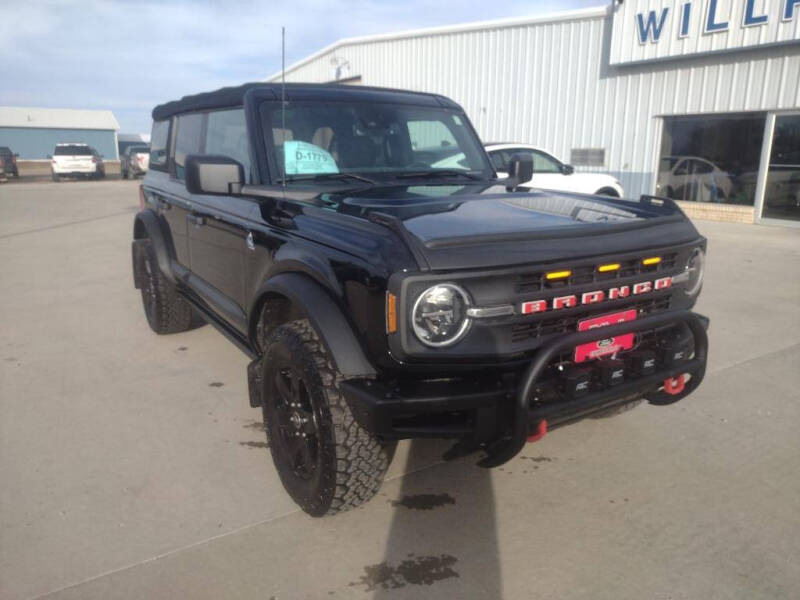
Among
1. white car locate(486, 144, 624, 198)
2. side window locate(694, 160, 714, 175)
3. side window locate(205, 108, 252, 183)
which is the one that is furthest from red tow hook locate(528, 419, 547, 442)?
side window locate(694, 160, 714, 175)

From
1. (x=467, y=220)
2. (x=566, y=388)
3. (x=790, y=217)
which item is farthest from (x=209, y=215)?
(x=790, y=217)

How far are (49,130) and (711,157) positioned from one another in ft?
201

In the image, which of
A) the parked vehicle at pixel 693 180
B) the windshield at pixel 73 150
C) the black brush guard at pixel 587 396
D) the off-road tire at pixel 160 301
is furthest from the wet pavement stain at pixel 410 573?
the windshield at pixel 73 150

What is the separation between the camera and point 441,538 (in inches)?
103

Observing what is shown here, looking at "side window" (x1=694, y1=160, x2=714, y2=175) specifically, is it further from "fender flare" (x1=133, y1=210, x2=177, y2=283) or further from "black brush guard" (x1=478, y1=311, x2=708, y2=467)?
"black brush guard" (x1=478, y1=311, x2=708, y2=467)

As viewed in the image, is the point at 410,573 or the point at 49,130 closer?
the point at 410,573

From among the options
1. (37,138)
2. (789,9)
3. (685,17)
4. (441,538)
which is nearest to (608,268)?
(441,538)

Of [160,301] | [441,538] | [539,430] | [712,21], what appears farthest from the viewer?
[712,21]

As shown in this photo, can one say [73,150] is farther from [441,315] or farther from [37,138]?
[37,138]

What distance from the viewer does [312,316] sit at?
2418mm

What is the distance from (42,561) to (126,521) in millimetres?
345

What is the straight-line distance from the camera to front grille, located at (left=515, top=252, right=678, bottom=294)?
7.57ft

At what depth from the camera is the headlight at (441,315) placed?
7.11 feet

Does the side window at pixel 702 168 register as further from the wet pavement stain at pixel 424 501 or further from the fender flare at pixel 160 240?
the wet pavement stain at pixel 424 501
